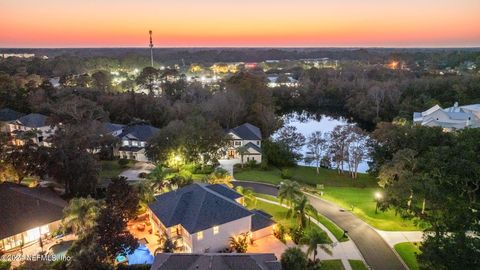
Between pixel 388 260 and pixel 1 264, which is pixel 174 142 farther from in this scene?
pixel 388 260

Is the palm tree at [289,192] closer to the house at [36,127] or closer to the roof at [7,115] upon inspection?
the house at [36,127]

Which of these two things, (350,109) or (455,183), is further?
(350,109)

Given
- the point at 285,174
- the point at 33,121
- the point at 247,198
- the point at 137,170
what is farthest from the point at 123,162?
the point at 247,198

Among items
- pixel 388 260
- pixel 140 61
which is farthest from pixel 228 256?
pixel 140 61

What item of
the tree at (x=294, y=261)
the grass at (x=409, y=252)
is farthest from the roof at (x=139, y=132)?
the grass at (x=409, y=252)

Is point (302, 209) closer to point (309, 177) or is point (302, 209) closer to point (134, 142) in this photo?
point (309, 177)

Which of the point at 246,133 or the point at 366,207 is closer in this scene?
the point at 366,207

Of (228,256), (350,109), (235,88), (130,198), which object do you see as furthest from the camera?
(350,109)
